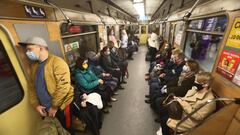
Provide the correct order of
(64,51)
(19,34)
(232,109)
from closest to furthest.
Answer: (232,109)
(19,34)
(64,51)

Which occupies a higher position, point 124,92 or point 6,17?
point 6,17

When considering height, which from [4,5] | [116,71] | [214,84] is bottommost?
[116,71]

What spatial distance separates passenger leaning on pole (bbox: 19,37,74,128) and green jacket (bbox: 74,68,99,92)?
734mm

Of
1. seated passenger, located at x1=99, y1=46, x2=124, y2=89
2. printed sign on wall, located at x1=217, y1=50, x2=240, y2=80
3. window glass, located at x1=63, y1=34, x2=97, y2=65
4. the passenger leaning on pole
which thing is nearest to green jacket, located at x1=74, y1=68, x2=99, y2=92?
window glass, located at x1=63, y1=34, x2=97, y2=65

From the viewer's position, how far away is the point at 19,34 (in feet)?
5.40

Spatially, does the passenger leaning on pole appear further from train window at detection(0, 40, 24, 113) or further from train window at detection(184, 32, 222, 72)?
train window at detection(184, 32, 222, 72)

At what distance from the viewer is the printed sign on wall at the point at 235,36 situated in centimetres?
154

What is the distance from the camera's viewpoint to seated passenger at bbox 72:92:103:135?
7.50 ft

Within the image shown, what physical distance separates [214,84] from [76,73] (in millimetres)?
2356

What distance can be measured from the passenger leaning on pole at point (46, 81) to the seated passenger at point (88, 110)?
522 millimetres

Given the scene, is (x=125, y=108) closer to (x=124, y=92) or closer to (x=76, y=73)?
(x=124, y=92)

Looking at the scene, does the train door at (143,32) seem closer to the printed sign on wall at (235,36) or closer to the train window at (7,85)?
the printed sign on wall at (235,36)

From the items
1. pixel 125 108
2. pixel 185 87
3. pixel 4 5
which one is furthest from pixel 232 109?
pixel 4 5

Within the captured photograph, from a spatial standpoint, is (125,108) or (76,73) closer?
(76,73)
